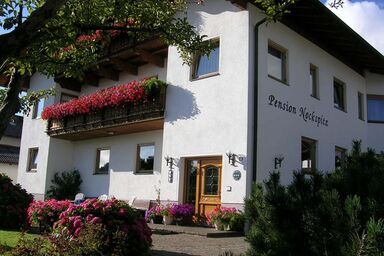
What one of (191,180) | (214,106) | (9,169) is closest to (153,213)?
(191,180)

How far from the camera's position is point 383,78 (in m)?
20.8

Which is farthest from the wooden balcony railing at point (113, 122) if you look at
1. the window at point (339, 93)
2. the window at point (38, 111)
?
the window at point (339, 93)

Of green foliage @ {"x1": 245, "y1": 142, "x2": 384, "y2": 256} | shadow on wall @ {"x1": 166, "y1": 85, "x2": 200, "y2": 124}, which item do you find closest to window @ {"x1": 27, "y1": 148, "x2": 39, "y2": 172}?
shadow on wall @ {"x1": 166, "y1": 85, "x2": 200, "y2": 124}

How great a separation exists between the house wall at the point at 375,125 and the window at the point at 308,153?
5.26m

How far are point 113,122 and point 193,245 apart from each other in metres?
8.11

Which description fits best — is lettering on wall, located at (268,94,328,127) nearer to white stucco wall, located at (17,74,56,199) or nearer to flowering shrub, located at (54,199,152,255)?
flowering shrub, located at (54,199,152,255)

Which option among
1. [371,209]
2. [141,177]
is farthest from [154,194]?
[371,209]

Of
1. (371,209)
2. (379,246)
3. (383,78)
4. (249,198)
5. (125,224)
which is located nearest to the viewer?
(379,246)

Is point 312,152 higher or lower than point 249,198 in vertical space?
higher

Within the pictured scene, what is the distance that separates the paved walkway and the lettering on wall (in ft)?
14.5

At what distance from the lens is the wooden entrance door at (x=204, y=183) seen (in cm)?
1365

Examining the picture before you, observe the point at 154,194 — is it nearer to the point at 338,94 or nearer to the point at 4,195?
the point at 4,195

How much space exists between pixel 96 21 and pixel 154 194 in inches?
406

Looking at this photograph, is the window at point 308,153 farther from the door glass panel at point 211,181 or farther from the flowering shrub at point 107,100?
the flowering shrub at point 107,100
